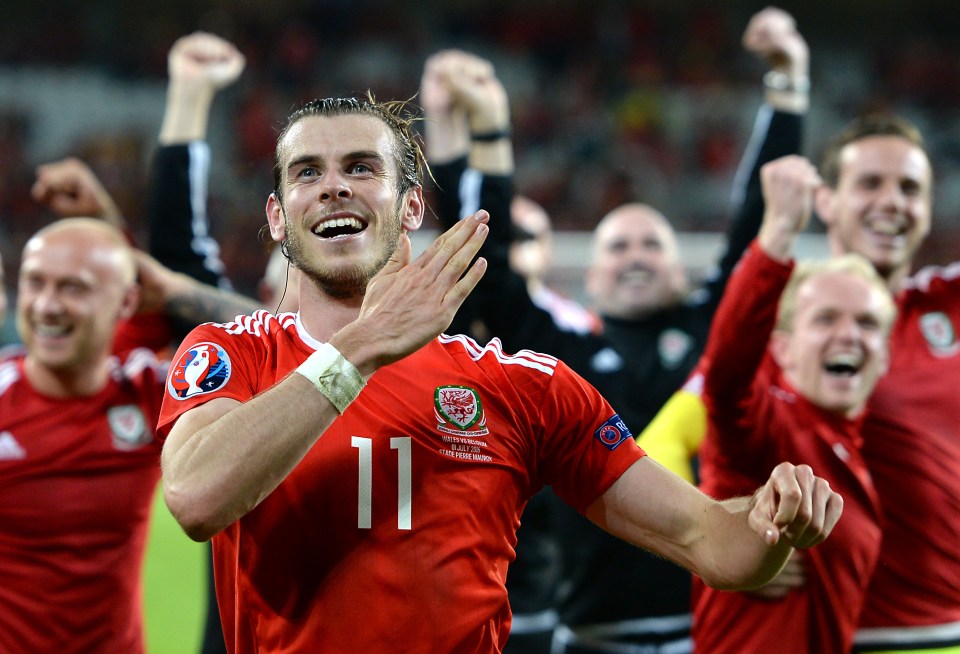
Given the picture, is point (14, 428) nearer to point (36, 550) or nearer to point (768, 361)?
point (36, 550)

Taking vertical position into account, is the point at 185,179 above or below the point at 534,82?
below

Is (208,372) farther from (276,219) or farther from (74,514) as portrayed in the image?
(74,514)

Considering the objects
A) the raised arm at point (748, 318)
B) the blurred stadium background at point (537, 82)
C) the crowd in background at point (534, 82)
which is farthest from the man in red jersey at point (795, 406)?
the crowd in background at point (534, 82)

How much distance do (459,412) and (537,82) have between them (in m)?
13.8

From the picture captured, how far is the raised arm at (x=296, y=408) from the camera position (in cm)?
207

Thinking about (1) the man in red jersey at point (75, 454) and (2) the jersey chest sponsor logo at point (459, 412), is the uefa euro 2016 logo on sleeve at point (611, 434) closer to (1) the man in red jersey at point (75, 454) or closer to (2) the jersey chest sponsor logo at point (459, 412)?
(2) the jersey chest sponsor logo at point (459, 412)

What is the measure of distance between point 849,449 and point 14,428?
2862 millimetres

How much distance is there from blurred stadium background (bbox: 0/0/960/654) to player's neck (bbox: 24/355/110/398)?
7671mm

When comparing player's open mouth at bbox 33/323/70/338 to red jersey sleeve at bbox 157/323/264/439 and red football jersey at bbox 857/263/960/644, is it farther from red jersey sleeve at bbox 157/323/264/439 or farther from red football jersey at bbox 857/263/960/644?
red football jersey at bbox 857/263/960/644

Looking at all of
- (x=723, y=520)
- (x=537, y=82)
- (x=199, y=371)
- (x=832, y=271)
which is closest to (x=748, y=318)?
(x=832, y=271)

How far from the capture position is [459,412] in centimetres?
250

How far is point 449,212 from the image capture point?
4.51 metres

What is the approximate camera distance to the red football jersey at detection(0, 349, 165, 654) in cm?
388

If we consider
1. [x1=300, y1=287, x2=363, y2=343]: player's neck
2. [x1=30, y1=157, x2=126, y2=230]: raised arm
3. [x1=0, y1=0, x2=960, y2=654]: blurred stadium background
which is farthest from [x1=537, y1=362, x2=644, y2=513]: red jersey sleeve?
[x1=0, y1=0, x2=960, y2=654]: blurred stadium background
